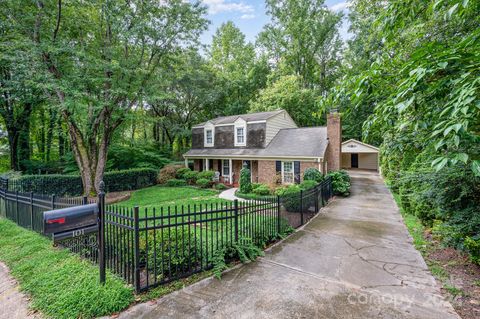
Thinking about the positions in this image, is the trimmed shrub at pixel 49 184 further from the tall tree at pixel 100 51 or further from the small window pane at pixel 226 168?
the small window pane at pixel 226 168

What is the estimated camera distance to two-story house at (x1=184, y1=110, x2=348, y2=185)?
46.4 ft

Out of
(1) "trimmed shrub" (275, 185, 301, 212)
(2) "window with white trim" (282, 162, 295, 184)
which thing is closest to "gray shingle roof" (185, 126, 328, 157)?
(2) "window with white trim" (282, 162, 295, 184)

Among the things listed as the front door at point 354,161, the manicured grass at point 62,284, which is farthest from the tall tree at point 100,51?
the front door at point 354,161

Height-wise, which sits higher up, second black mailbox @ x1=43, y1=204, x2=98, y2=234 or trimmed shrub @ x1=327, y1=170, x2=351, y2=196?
second black mailbox @ x1=43, y1=204, x2=98, y2=234

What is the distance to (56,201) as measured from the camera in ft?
17.2

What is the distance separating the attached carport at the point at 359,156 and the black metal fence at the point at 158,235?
19588mm

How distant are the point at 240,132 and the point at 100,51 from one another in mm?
10198

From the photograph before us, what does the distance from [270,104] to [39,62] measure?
724 inches

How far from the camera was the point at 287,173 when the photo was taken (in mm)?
14602

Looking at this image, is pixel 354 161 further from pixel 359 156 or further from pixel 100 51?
pixel 100 51

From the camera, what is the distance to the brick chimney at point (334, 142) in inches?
561

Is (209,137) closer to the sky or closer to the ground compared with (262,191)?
closer to the sky

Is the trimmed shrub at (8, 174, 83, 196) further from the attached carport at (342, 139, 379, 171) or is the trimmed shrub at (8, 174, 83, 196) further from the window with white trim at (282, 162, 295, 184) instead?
the attached carport at (342, 139, 379, 171)

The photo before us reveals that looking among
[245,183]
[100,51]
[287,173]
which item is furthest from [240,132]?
[100,51]
